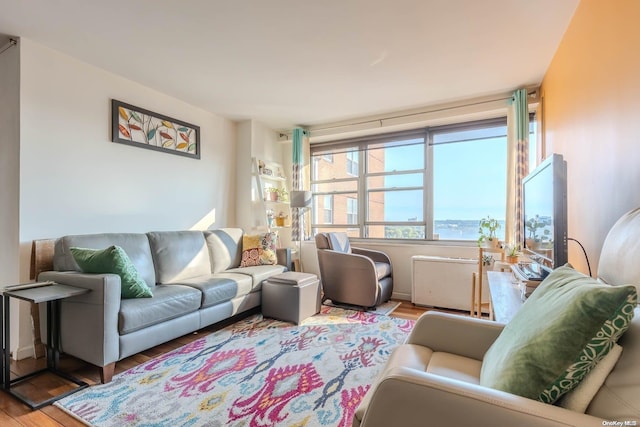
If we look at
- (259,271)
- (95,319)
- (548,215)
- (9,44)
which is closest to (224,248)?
(259,271)

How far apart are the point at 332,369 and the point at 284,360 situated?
0.37 meters

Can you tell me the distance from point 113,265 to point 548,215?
2.70 metres

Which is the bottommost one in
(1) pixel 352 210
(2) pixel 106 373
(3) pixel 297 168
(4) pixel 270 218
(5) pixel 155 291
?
(2) pixel 106 373

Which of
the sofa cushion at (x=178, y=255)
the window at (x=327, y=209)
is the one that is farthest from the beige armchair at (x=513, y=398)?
the window at (x=327, y=209)

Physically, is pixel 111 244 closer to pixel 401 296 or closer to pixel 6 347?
pixel 6 347

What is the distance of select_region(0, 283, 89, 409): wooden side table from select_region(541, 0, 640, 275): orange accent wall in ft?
10.00

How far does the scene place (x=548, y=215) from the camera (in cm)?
164

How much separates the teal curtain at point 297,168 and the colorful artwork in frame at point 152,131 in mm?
1409

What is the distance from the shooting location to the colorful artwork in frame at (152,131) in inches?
116

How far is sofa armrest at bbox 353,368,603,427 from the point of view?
0.67m

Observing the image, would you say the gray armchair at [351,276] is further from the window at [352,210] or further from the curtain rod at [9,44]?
the curtain rod at [9,44]

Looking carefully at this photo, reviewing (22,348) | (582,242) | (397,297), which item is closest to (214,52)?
(22,348)

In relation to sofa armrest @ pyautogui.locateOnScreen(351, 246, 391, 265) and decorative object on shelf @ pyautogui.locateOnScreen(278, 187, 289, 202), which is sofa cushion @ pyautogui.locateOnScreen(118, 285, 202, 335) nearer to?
sofa armrest @ pyautogui.locateOnScreen(351, 246, 391, 265)

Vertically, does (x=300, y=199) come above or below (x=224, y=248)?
above
